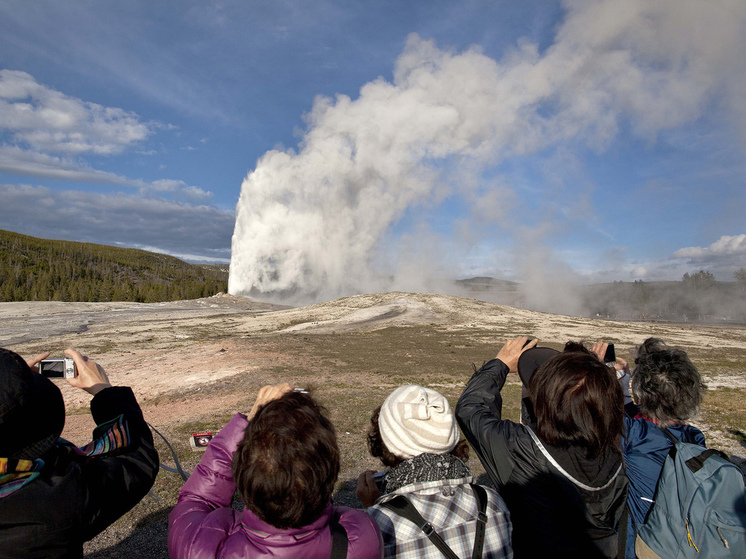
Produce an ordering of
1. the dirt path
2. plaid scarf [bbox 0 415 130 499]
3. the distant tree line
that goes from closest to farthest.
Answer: plaid scarf [bbox 0 415 130 499]
the dirt path
the distant tree line

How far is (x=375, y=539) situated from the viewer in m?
1.46

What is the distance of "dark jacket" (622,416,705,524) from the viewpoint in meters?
2.21

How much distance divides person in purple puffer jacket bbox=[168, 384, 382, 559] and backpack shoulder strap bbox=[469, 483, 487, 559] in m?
0.41

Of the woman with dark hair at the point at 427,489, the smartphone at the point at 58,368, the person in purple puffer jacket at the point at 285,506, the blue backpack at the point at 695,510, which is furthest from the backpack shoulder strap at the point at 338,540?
the blue backpack at the point at 695,510

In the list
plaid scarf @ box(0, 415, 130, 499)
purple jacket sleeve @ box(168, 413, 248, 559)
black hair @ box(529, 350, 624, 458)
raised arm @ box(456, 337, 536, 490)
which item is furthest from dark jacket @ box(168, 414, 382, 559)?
black hair @ box(529, 350, 624, 458)

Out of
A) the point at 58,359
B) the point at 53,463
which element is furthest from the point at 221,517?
the point at 58,359

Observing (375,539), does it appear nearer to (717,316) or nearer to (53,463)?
(53,463)

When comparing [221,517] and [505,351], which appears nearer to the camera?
[221,517]

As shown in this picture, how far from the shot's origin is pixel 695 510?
6.24ft

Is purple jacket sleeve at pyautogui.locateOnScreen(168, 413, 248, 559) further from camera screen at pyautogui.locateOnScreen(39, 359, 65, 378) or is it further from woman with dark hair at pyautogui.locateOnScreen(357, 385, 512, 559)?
camera screen at pyautogui.locateOnScreen(39, 359, 65, 378)

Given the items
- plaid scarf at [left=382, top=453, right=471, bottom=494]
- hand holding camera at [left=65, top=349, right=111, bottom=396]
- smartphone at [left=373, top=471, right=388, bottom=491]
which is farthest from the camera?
hand holding camera at [left=65, top=349, right=111, bottom=396]

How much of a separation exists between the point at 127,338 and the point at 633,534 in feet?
78.3

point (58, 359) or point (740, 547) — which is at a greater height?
point (58, 359)

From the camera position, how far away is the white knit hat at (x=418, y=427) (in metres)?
1.77
